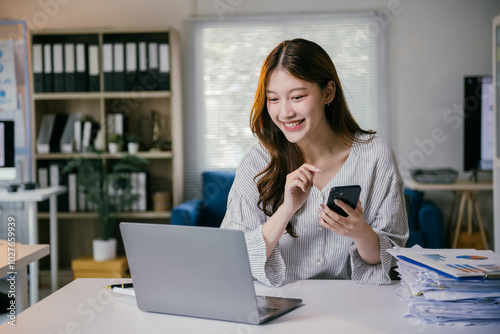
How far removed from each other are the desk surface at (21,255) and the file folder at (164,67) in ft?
7.22

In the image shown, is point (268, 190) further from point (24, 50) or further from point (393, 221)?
point (24, 50)

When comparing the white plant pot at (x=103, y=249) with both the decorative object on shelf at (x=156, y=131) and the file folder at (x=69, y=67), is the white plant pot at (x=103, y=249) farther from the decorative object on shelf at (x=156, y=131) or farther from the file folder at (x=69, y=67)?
the file folder at (x=69, y=67)

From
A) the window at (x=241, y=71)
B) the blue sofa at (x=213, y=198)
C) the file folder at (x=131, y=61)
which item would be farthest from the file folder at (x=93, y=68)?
the blue sofa at (x=213, y=198)

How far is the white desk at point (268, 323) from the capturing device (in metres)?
0.99

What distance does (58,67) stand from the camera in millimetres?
3814

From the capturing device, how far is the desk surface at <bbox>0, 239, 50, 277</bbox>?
145 centimetres

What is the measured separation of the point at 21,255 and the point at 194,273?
781 mm

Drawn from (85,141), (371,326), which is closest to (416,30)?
(85,141)

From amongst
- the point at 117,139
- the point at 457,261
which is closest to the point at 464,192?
the point at 117,139

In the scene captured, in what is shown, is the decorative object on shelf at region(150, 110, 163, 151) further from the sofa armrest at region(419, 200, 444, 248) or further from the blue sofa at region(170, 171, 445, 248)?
the sofa armrest at region(419, 200, 444, 248)

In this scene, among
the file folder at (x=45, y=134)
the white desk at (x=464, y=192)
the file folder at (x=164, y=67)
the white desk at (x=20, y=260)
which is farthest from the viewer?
the file folder at (x=45, y=134)

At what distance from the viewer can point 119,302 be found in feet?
3.91

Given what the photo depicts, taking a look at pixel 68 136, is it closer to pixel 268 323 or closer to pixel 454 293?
pixel 268 323

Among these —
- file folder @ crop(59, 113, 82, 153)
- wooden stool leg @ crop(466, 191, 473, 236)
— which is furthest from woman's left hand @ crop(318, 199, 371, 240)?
file folder @ crop(59, 113, 82, 153)
